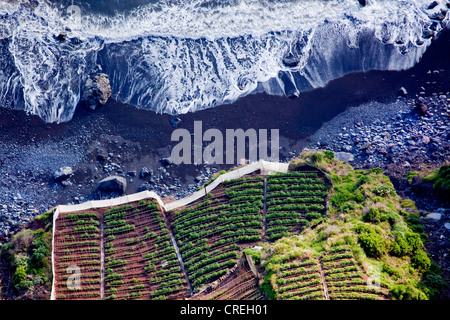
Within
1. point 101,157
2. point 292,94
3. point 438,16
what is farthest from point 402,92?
point 101,157

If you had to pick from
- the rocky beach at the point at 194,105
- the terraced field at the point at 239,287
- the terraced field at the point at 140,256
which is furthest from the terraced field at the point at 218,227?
the rocky beach at the point at 194,105

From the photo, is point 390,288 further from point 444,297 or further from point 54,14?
point 54,14

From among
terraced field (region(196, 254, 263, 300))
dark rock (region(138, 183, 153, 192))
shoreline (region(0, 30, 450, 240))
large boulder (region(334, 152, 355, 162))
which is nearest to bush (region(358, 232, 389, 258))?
terraced field (region(196, 254, 263, 300))

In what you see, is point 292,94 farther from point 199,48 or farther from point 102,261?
point 102,261

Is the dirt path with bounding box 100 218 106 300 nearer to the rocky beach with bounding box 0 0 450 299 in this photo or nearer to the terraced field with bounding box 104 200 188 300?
the terraced field with bounding box 104 200 188 300

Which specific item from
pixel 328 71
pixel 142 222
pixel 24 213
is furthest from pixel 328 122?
pixel 24 213
